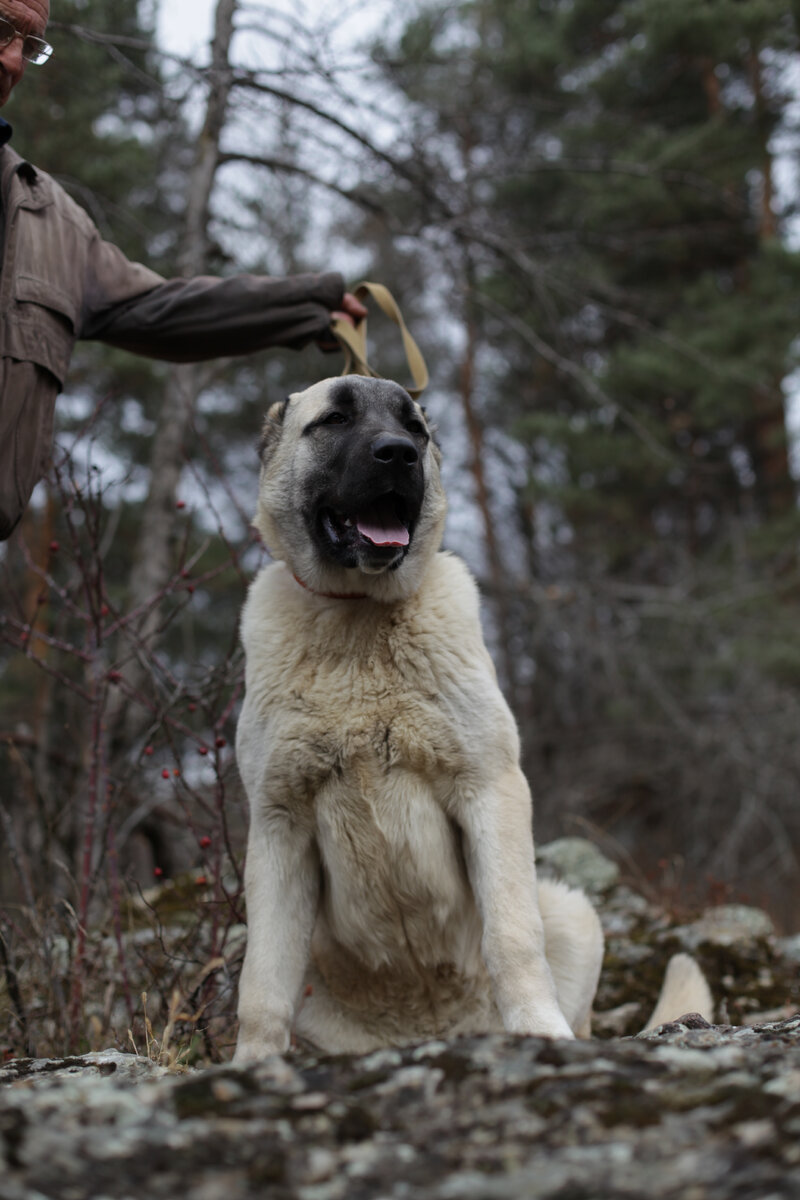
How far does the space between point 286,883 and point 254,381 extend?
38.9 ft

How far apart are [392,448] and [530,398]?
37.1ft

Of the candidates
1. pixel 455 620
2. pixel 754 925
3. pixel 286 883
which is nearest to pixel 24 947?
pixel 286 883

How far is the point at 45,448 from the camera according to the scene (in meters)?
2.97

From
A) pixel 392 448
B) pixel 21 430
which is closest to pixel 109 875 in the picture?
pixel 21 430

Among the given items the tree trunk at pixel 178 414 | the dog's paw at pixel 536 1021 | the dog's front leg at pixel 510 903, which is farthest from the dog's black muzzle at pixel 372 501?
the tree trunk at pixel 178 414

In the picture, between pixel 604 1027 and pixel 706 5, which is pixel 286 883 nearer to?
pixel 604 1027

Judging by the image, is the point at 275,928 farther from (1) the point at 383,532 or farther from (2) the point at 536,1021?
(1) the point at 383,532

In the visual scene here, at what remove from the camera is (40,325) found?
2.88m

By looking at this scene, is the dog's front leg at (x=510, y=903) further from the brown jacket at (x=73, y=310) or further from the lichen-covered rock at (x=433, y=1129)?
the brown jacket at (x=73, y=310)

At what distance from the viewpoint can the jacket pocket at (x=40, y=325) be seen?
2812 mm

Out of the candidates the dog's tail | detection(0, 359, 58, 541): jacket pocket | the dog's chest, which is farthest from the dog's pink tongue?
the dog's tail

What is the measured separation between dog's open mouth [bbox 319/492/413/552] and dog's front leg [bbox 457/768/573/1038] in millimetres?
698

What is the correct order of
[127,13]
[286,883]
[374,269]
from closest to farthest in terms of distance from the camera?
[286,883], [127,13], [374,269]

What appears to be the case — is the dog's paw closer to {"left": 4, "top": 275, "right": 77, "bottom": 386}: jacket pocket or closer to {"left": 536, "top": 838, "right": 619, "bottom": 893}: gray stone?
{"left": 4, "top": 275, "right": 77, "bottom": 386}: jacket pocket
